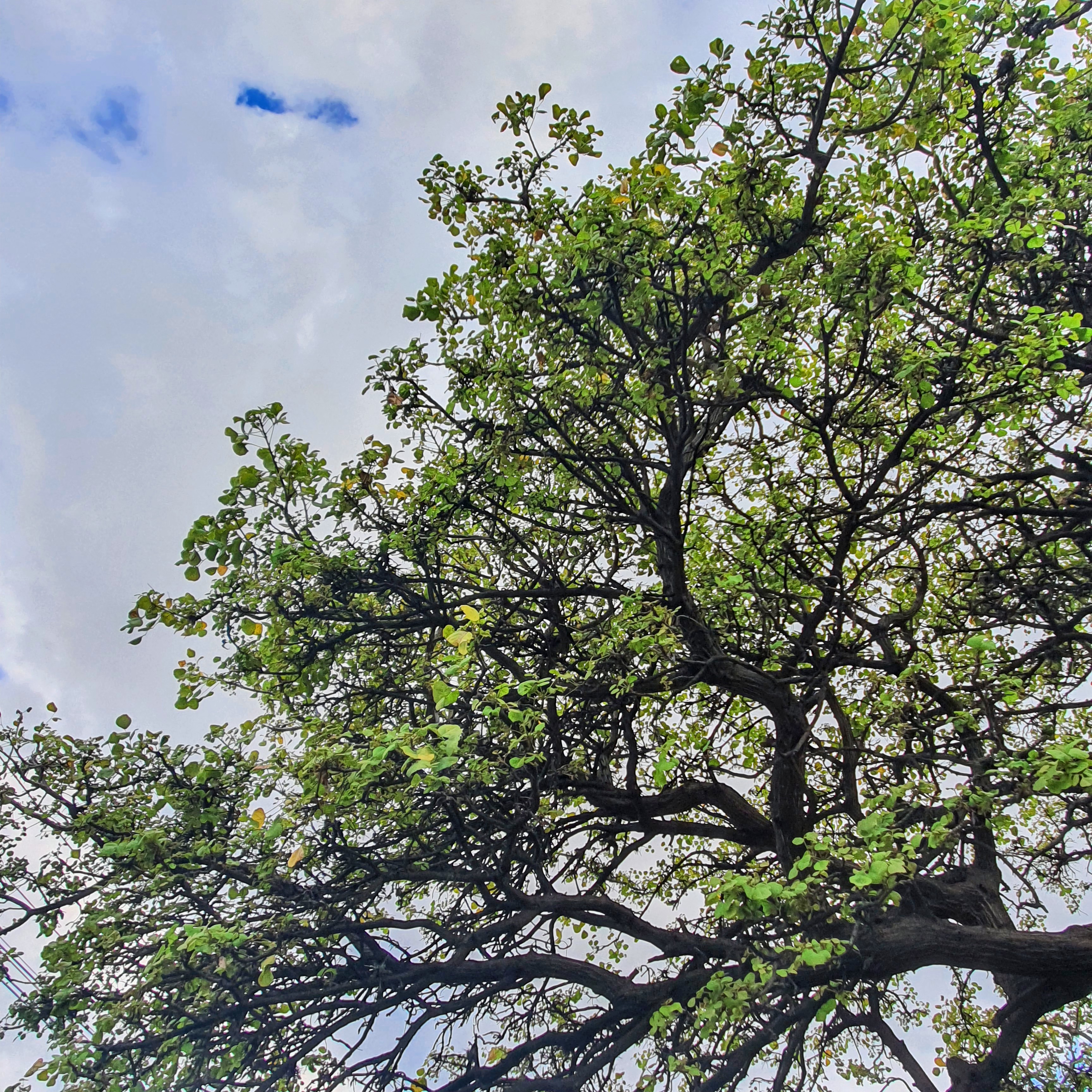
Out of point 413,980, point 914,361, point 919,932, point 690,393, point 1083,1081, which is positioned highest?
point 690,393

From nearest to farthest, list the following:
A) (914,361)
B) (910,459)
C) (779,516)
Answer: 1. (914,361)
2. (910,459)
3. (779,516)

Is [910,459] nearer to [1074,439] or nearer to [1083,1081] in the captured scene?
[1074,439]

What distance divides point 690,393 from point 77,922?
23.0 ft

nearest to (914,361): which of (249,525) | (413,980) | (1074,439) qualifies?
(1074,439)

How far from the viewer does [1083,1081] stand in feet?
26.3

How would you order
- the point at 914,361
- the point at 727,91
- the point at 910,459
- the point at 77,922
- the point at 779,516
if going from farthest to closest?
1. the point at 779,516
2. the point at 910,459
3. the point at 77,922
4. the point at 914,361
5. the point at 727,91

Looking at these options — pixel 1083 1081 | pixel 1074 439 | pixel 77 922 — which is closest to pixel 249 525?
pixel 77 922

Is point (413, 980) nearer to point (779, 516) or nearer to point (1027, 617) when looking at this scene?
point (779, 516)

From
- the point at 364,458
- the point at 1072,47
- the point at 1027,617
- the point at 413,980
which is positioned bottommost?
the point at 413,980

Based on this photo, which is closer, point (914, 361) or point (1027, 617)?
point (914, 361)

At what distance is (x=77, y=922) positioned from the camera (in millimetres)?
6160

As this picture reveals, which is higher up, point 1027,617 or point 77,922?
point 77,922

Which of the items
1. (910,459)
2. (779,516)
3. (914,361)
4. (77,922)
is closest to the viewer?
(914,361)

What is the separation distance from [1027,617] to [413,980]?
731cm
